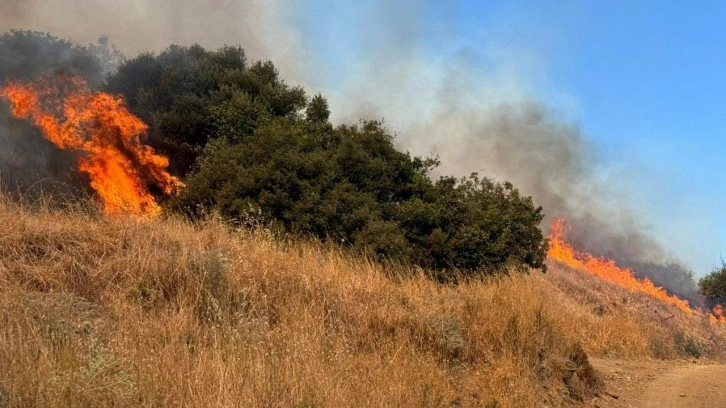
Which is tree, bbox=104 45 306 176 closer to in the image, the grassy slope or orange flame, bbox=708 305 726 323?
the grassy slope

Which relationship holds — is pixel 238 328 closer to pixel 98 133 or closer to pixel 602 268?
pixel 98 133

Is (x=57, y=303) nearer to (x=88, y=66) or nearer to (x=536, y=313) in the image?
(x=536, y=313)

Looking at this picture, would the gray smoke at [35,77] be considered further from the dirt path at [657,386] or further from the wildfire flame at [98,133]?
the dirt path at [657,386]

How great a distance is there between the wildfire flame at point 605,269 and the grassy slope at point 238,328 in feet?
116

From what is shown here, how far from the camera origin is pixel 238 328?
5996mm

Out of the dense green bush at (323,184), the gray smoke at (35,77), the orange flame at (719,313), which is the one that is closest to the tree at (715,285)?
the orange flame at (719,313)

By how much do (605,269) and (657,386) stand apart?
43137 mm

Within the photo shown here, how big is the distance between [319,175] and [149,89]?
1202cm

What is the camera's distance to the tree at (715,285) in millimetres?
36875

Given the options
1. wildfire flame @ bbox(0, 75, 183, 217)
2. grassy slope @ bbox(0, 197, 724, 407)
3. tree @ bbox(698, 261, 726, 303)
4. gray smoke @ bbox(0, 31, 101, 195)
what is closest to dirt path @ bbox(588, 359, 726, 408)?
grassy slope @ bbox(0, 197, 724, 407)

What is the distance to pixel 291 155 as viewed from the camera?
1441 cm

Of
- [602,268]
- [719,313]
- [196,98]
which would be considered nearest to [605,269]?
[602,268]

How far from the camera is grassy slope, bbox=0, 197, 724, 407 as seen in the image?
14.2 feet

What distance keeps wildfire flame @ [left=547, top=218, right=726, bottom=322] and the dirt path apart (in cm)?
3057
